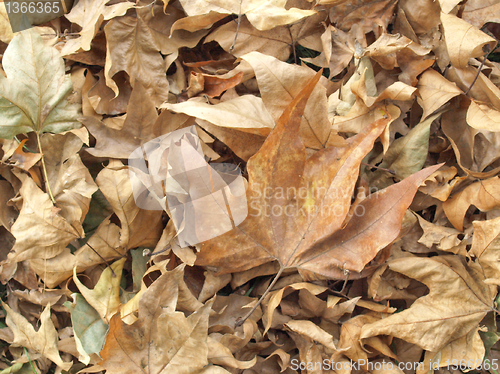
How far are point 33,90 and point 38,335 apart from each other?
58 cm

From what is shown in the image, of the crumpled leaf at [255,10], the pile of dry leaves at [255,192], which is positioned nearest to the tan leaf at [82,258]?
the pile of dry leaves at [255,192]

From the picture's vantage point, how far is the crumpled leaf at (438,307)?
0.81 metres

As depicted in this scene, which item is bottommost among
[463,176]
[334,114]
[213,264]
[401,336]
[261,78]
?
[401,336]

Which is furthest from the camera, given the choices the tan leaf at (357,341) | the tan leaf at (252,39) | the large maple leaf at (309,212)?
the tan leaf at (252,39)

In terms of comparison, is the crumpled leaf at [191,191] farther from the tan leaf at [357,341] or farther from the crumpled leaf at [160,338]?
the tan leaf at [357,341]

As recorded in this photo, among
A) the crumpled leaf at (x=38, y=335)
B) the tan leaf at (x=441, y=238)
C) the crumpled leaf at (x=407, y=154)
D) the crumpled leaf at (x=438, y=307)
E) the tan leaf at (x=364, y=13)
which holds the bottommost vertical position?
the crumpled leaf at (x=38, y=335)

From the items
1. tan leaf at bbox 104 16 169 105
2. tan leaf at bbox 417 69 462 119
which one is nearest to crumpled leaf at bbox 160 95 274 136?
tan leaf at bbox 104 16 169 105

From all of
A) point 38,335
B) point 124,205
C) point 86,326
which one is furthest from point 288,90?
point 38,335

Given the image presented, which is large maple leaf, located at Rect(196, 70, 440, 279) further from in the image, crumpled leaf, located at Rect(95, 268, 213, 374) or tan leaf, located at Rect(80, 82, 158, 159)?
tan leaf, located at Rect(80, 82, 158, 159)

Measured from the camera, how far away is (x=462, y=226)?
0.89 m

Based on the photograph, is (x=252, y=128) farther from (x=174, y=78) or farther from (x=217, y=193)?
(x=174, y=78)

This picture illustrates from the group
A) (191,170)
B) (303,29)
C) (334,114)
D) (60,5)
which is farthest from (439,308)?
(60,5)

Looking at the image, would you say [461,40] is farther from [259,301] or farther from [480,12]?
[259,301]

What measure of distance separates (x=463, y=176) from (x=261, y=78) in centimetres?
52
